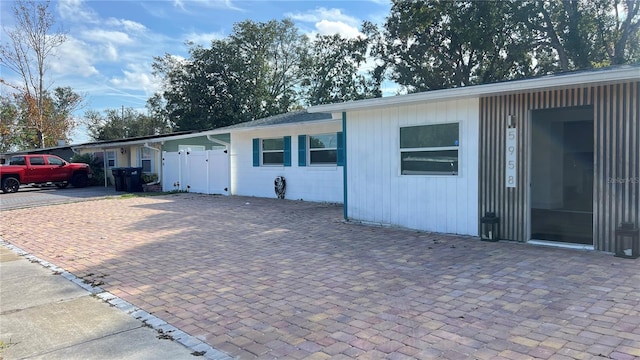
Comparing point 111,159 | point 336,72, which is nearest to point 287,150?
point 111,159

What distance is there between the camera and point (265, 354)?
326cm

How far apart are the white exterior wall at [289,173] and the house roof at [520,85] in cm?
402

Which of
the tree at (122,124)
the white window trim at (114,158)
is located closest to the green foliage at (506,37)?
the white window trim at (114,158)

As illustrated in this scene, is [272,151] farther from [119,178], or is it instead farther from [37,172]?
[37,172]

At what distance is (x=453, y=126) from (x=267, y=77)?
30.3m

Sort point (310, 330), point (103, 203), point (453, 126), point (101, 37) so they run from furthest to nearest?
point (101, 37) → point (103, 203) → point (453, 126) → point (310, 330)

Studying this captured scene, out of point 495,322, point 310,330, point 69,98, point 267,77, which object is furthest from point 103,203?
point 69,98

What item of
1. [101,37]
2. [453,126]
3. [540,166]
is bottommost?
[540,166]

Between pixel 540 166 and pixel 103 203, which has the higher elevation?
pixel 540 166

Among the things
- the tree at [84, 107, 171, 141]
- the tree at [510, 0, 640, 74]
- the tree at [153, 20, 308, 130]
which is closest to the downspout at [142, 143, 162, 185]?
the tree at [153, 20, 308, 130]

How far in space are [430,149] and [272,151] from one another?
26.1 feet

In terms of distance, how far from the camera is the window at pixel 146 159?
21575 millimetres

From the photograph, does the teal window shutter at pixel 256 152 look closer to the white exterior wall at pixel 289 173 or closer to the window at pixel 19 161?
the white exterior wall at pixel 289 173

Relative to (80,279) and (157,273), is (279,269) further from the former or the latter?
(80,279)
